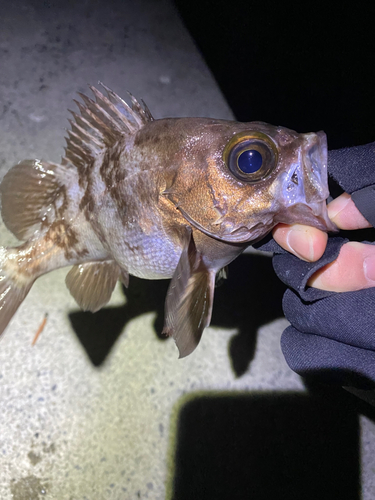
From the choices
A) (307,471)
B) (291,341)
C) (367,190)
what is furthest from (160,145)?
(307,471)

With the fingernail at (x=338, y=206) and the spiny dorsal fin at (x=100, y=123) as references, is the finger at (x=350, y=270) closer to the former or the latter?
the fingernail at (x=338, y=206)

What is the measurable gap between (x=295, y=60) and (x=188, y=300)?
168 centimetres

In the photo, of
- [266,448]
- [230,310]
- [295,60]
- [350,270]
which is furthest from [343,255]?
[295,60]

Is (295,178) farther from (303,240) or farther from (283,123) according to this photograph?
(283,123)

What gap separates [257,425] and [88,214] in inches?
41.7

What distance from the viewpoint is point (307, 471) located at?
4.22 feet

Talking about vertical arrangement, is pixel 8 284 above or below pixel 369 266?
above

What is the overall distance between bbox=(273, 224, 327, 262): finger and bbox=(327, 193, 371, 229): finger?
0.11m

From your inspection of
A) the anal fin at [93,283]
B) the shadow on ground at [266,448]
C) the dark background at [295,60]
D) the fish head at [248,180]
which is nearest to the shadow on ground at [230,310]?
the shadow on ground at [266,448]

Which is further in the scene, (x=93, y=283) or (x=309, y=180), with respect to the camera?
(x=93, y=283)

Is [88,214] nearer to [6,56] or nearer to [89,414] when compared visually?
[89,414]

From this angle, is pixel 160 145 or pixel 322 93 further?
pixel 322 93

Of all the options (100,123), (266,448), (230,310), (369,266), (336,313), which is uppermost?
(100,123)

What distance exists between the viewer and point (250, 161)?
2.25ft
